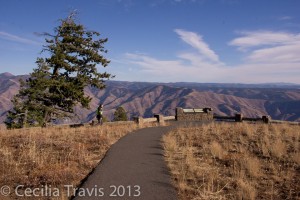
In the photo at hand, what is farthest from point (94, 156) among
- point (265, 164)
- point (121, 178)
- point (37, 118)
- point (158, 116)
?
point (37, 118)

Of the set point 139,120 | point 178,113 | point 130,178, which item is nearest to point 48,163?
point 130,178

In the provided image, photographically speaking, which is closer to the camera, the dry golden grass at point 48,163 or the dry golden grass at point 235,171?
the dry golden grass at point 235,171

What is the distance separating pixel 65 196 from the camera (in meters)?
7.70

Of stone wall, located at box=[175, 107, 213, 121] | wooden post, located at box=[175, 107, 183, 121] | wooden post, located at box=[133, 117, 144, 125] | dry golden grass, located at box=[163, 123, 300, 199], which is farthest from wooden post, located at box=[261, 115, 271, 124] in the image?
dry golden grass, located at box=[163, 123, 300, 199]

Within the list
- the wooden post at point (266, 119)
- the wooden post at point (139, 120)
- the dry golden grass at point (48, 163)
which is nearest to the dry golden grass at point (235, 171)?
the dry golden grass at point (48, 163)

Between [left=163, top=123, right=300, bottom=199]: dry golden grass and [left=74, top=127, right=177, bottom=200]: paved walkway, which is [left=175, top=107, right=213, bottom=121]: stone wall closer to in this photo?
[left=163, top=123, right=300, bottom=199]: dry golden grass

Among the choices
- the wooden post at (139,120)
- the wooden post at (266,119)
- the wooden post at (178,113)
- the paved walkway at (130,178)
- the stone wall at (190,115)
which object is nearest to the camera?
the paved walkway at (130,178)

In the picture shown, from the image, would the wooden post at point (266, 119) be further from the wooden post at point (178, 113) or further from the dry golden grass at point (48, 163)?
the dry golden grass at point (48, 163)

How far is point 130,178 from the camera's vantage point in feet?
29.5

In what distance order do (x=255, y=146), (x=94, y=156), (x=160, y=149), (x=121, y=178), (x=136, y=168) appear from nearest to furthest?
(x=121, y=178) → (x=136, y=168) → (x=94, y=156) → (x=160, y=149) → (x=255, y=146)

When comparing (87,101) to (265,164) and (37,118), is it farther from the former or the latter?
(265,164)

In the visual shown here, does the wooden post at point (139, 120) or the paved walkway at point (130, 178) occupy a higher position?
the paved walkway at point (130, 178)

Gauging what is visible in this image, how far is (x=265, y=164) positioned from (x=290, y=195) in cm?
351

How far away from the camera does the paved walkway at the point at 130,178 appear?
765 centimetres
